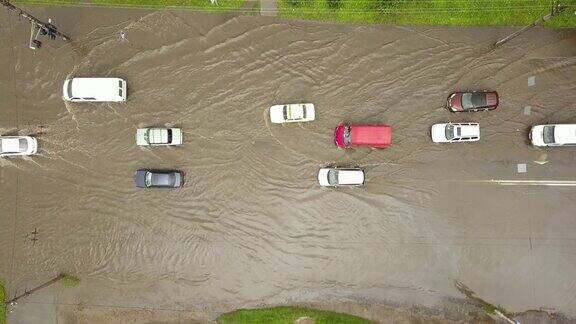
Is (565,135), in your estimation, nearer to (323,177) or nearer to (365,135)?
(365,135)

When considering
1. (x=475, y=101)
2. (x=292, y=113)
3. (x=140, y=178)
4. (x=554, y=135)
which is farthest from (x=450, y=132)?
(x=140, y=178)

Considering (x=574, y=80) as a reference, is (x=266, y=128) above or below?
below

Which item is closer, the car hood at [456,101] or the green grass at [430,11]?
the car hood at [456,101]

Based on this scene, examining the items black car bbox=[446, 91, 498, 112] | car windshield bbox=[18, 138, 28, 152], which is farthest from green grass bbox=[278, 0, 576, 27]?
car windshield bbox=[18, 138, 28, 152]

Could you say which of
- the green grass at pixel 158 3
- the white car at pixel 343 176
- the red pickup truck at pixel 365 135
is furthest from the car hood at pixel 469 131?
the green grass at pixel 158 3

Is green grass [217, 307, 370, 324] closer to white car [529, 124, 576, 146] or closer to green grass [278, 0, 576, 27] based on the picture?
white car [529, 124, 576, 146]

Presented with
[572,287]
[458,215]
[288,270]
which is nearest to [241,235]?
[288,270]

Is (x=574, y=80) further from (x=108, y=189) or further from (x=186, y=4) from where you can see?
(x=108, y=189)

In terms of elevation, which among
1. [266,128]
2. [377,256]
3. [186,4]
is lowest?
[377,256]

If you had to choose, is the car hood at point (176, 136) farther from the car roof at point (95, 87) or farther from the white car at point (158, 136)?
the car roof at point (95, 87)
